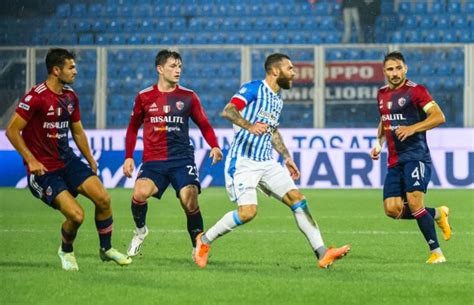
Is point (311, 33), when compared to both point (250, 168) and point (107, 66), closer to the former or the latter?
point (107, 66)

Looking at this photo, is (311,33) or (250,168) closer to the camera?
(250,168)

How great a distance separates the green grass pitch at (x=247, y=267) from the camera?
770 centimetres

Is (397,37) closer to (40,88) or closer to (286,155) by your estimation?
(286,155)

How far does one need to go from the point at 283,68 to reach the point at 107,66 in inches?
556

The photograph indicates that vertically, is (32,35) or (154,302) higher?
(32,35)

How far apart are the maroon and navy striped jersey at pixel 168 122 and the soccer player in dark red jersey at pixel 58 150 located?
3.45 ft

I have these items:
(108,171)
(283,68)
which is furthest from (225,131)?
(283,68)

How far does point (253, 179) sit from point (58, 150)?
1572 mm

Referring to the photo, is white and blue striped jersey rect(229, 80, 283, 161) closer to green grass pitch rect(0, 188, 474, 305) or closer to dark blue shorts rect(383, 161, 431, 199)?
green grass pitch rect(0, 188, 474, 305)

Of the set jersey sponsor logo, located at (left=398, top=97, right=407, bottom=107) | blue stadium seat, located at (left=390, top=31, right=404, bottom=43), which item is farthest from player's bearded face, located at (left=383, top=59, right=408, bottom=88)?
blue stadium seat, located at (left=390, top=31, right=404, bottom=43)

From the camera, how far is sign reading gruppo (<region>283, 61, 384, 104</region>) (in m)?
23.1

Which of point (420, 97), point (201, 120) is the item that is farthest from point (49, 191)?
point (420, 97)

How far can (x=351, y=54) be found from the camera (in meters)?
23.2

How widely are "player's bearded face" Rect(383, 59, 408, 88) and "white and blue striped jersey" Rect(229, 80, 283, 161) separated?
108cm
